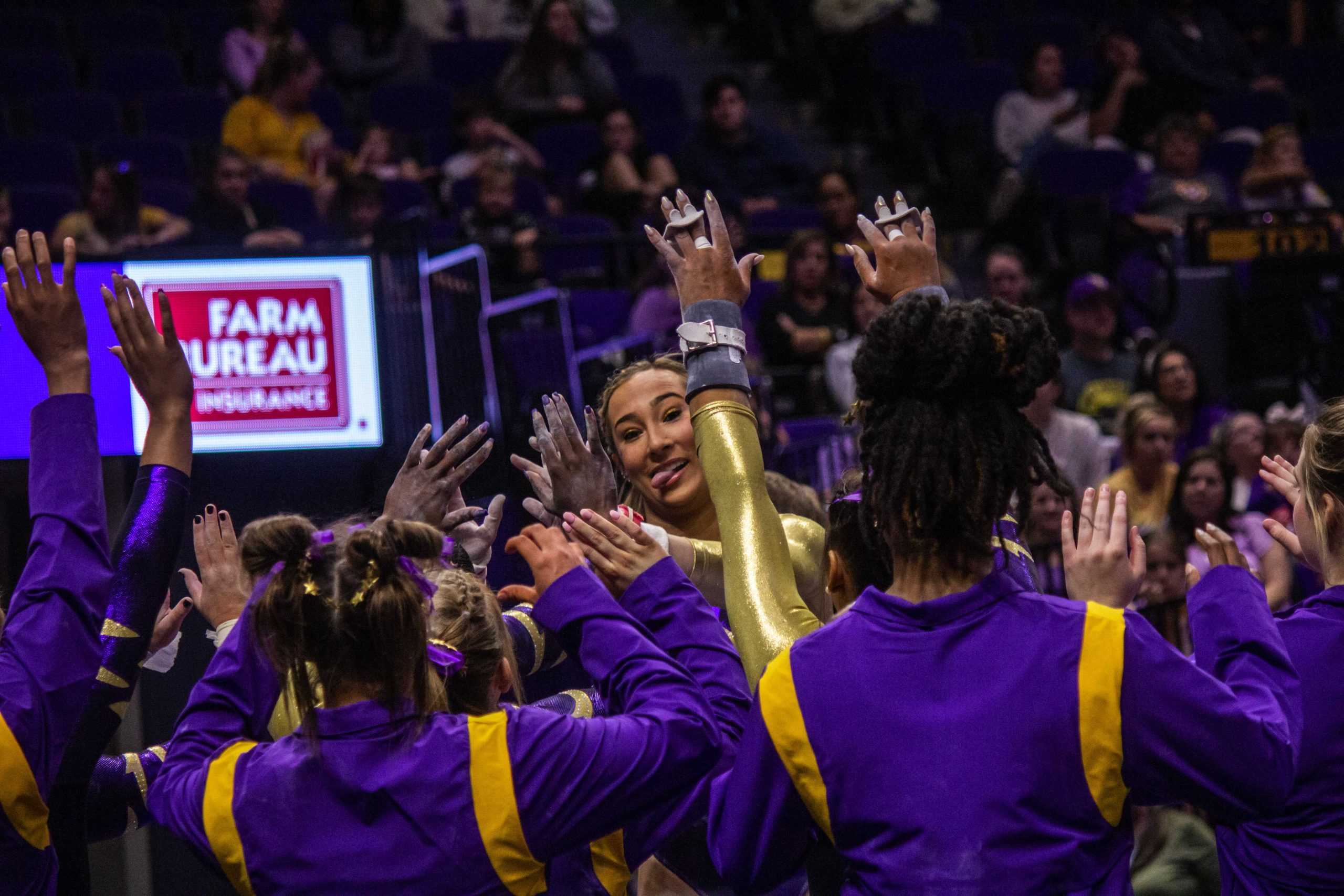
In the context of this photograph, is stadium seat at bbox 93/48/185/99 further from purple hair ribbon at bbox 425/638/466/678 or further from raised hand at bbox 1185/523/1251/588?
raised hand at bbox 1185/523/1251/588

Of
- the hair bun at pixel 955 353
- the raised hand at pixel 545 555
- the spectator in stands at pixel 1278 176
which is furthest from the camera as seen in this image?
the spectator in stands at pixel 1278 176

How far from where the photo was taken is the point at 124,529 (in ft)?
7.21

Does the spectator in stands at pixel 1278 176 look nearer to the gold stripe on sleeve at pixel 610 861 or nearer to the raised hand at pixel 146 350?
the gold stripe on sleeve at pixel 610 861

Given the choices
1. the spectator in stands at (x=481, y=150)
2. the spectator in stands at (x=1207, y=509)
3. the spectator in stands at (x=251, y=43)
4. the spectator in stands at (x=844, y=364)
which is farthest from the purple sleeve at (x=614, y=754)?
the spectator in stands at (x=251, y=43)

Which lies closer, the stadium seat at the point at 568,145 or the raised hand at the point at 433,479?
the raised hand at the point at 433,479

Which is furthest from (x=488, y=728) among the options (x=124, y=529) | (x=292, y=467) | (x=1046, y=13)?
(x=1046, y=13)

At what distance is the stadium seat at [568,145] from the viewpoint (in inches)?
356

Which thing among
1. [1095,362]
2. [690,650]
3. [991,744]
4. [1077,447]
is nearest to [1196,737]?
[991,744]

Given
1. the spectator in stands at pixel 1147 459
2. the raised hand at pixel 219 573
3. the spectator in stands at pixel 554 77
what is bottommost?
the spectator in stands at pixel 1147 459

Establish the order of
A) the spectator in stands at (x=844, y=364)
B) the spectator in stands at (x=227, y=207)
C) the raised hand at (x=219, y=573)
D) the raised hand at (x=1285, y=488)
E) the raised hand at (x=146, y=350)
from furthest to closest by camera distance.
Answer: the spectator in stands at (x=227, y=207)
the spectator in stands at (x=844, y=364)
the raised hand at (x=219, y=573)
the raised hand at (x=1285, y=488)
the raised hand at (x=146, y=350)

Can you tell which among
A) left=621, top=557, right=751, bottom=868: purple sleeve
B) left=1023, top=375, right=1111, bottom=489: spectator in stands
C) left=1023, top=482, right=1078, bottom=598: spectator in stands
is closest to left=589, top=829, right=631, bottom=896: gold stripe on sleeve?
left=621, top=557, right=751, bottom=868: purple sleeve

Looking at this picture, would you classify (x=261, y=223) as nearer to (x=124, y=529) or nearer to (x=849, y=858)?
(x=124, y=529)

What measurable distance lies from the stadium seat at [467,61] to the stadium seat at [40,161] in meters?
2.39

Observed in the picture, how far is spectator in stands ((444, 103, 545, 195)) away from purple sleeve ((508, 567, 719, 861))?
6.48 meters
